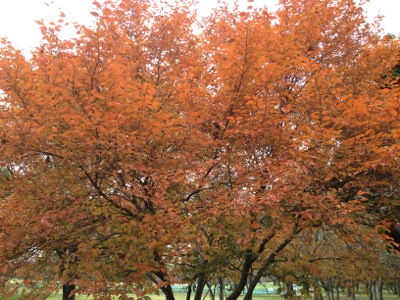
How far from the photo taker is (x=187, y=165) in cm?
516

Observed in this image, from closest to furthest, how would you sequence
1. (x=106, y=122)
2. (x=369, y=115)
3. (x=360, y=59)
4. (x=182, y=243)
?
(x=106, y=122) → (x=182, y=243) → (x=369, y=115) → (x=360, y=59)

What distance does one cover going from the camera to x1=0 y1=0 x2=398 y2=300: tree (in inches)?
177

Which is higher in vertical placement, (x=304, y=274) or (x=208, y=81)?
(x=208, y=81)

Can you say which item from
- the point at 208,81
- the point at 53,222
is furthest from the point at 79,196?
the point at 208,81

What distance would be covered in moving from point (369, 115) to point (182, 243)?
338 cm

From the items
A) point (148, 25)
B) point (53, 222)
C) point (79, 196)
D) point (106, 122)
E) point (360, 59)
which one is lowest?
point (53, 222)

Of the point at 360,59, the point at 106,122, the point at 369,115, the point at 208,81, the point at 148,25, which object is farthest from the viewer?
the point at 360,59

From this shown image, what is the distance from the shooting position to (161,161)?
16.9ft

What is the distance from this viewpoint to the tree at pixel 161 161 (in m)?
4.49

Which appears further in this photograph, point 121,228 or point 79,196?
point 121,228

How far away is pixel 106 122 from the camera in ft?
14.1

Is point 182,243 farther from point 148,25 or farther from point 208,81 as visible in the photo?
point 148,25

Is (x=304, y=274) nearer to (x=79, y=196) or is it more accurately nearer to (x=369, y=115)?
(x=369, y=115)

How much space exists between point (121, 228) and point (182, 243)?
119cm
